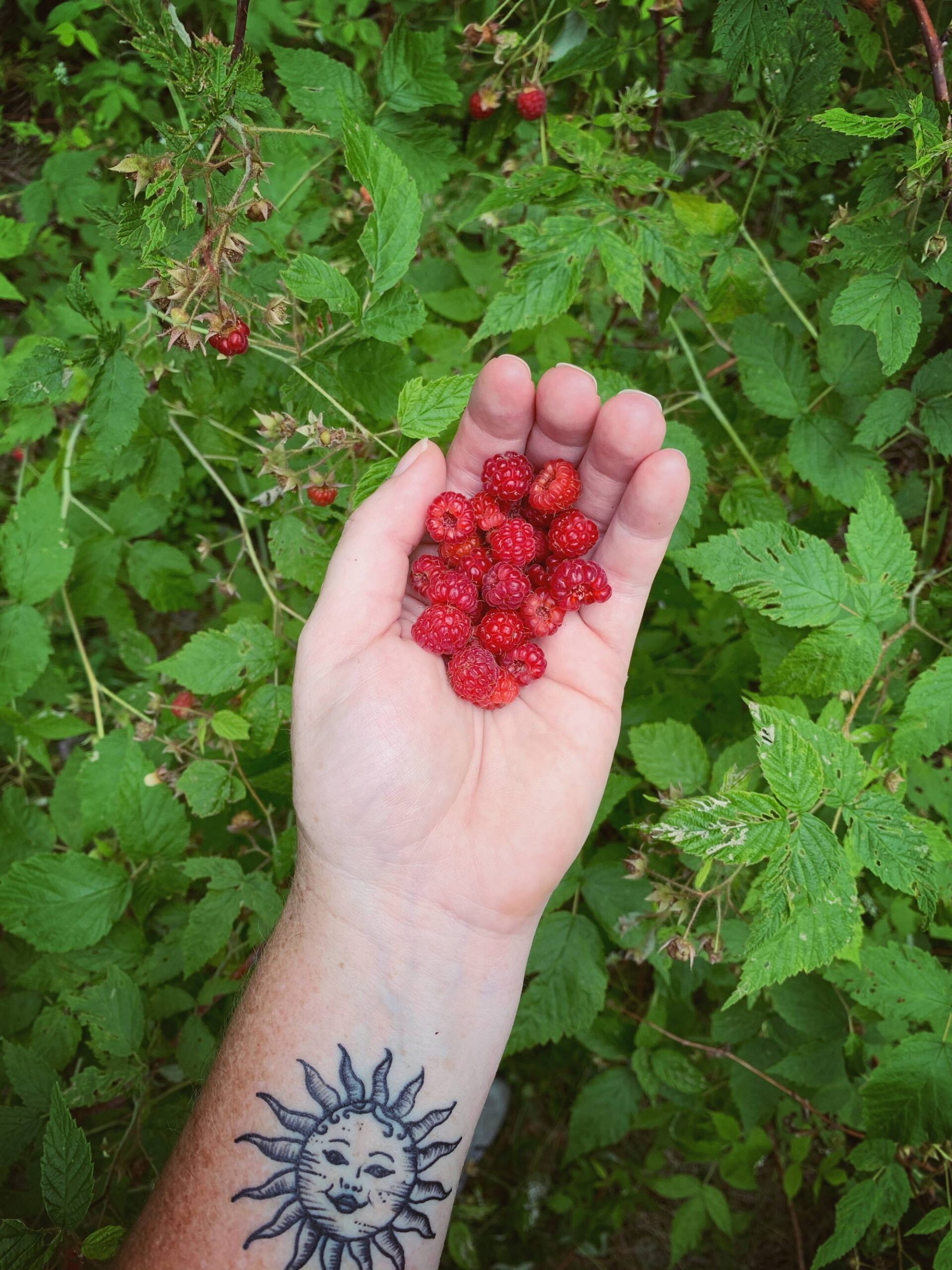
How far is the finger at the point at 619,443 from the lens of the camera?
2170mm

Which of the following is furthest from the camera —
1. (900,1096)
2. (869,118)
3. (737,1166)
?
(737,1166)

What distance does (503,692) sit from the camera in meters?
2.26

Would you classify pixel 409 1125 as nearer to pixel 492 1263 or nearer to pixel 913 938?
pixel 913 938

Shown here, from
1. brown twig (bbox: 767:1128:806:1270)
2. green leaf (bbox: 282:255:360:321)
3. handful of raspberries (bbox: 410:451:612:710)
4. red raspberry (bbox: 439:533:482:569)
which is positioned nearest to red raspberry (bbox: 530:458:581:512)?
handful of raspberries (bbox: 410:451:612:710)

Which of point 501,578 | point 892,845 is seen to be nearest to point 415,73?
point 501,578

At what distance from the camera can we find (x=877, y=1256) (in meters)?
2.82

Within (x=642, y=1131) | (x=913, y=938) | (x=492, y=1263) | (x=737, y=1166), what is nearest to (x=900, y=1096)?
(x=913, y=938)

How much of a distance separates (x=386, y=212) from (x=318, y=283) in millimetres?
259

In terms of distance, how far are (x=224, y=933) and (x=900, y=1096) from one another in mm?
1985

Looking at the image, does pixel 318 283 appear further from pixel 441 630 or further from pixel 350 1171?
pixel 350 1171

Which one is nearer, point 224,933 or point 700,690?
point 224,933

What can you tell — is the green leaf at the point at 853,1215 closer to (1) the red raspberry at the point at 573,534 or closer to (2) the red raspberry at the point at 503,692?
(2) the red raspberry at the point at 503,692

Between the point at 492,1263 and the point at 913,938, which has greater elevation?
the point at 913,938

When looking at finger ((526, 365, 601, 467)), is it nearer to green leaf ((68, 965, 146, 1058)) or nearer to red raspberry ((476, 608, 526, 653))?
red raspberry ((476, 608, 526, 653))
